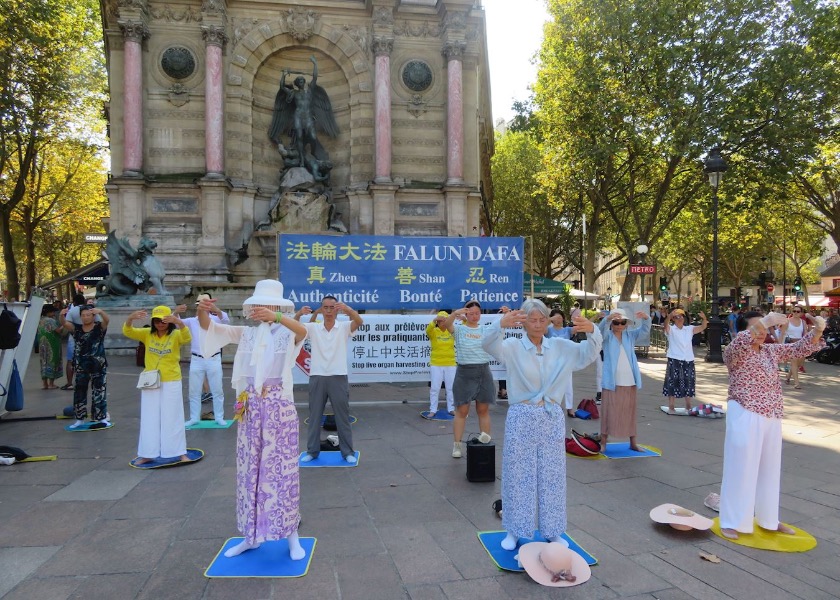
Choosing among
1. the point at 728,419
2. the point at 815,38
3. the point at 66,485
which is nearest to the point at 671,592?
the point at 728,419

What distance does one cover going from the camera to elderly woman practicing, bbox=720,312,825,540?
14.5 ft

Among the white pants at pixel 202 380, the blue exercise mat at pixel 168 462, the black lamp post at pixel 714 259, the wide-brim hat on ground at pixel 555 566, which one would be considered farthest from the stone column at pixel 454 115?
the wide-brim hat on ground at pixel 555 566

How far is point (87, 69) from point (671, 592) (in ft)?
105

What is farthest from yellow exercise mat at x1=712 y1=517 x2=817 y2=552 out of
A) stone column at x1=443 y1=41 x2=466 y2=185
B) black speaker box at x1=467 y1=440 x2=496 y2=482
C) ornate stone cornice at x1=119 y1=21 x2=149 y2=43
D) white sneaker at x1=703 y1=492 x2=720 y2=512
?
ornate stone cornice at x1=119 y1=21 x2=149 y2=43

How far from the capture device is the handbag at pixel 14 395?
830cm

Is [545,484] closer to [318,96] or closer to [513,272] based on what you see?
[513,272]

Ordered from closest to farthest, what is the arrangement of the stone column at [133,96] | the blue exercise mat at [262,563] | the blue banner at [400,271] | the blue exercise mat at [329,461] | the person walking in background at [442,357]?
the blue exercise mat at [262,563] < the blue exercise mat at [329,461] < the person walking in background at [442,357] < the blue banner at [400,271] < the stone column at [133,96]

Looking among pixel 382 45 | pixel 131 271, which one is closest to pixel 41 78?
pixel 131 271

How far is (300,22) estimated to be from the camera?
815 inches

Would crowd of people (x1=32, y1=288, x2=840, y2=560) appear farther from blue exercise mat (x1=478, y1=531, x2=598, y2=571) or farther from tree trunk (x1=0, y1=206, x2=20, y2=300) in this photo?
tree trunk (x1=0, y1=206, x2=20, y2=300)

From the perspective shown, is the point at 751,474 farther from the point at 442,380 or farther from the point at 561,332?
the point at 442,380

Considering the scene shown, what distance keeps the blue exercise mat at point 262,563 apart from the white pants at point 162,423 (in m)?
2.50

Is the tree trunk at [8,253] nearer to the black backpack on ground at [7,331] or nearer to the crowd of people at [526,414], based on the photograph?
the black backpack on ground at [7,331]

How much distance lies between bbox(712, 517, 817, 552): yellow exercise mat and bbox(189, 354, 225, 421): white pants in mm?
6727
